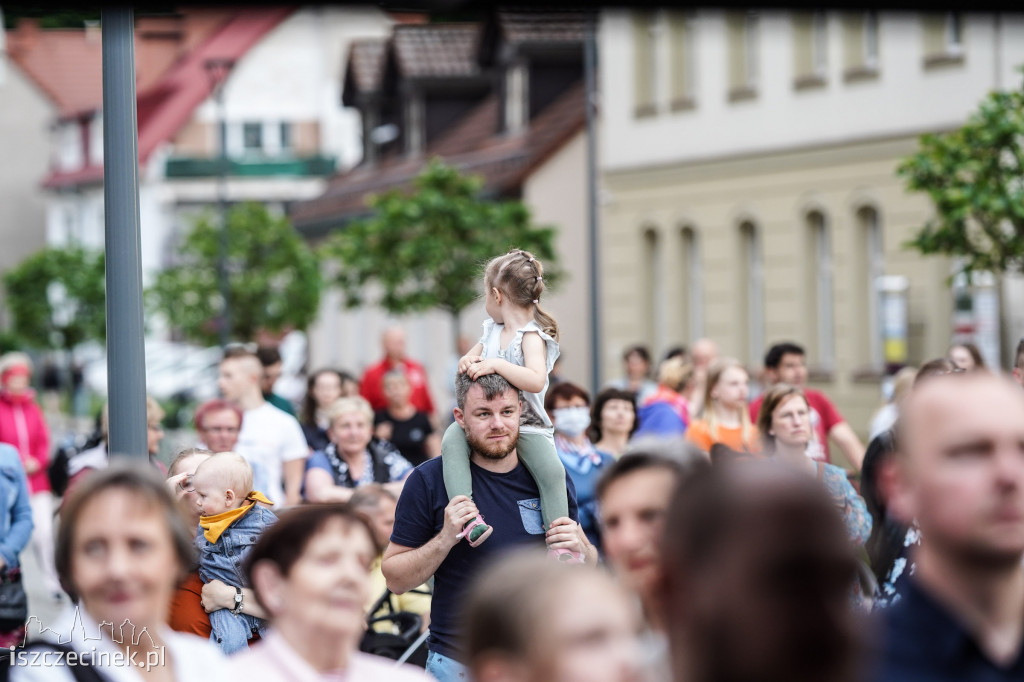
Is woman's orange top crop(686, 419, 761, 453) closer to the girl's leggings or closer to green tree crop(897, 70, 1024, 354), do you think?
the girl's leggings

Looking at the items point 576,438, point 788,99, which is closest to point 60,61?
point 788,99

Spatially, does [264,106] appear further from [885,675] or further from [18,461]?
[885,675]

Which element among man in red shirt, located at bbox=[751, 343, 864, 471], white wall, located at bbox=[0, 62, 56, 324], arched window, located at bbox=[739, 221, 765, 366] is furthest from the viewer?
white wall, located at bbox=[0, 62, 56, 324]

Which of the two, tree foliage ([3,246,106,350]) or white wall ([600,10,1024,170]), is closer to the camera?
white wall ([600,10,1024,170])

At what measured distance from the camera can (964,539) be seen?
2.96 m

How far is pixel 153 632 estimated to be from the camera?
3.58 metres

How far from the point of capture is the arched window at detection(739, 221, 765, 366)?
29.3 metres

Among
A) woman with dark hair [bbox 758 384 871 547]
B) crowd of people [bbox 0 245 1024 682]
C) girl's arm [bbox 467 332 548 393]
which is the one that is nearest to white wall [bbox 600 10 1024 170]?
woman with dark hair [bbox 758 384 871 547]

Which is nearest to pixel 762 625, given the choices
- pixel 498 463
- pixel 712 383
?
pixel 498 463

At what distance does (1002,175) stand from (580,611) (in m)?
15.8

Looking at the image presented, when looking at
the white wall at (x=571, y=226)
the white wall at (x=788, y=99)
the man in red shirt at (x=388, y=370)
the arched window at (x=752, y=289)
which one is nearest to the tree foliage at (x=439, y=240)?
the white wall at (x=788, y=99)

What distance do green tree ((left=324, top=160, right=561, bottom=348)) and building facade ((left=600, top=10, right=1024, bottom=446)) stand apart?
4.08 m

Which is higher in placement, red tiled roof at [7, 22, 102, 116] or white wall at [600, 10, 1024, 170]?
red tiled roof at [7, 22, 102, 116]

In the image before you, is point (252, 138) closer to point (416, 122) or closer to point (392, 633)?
point (416, 122)
